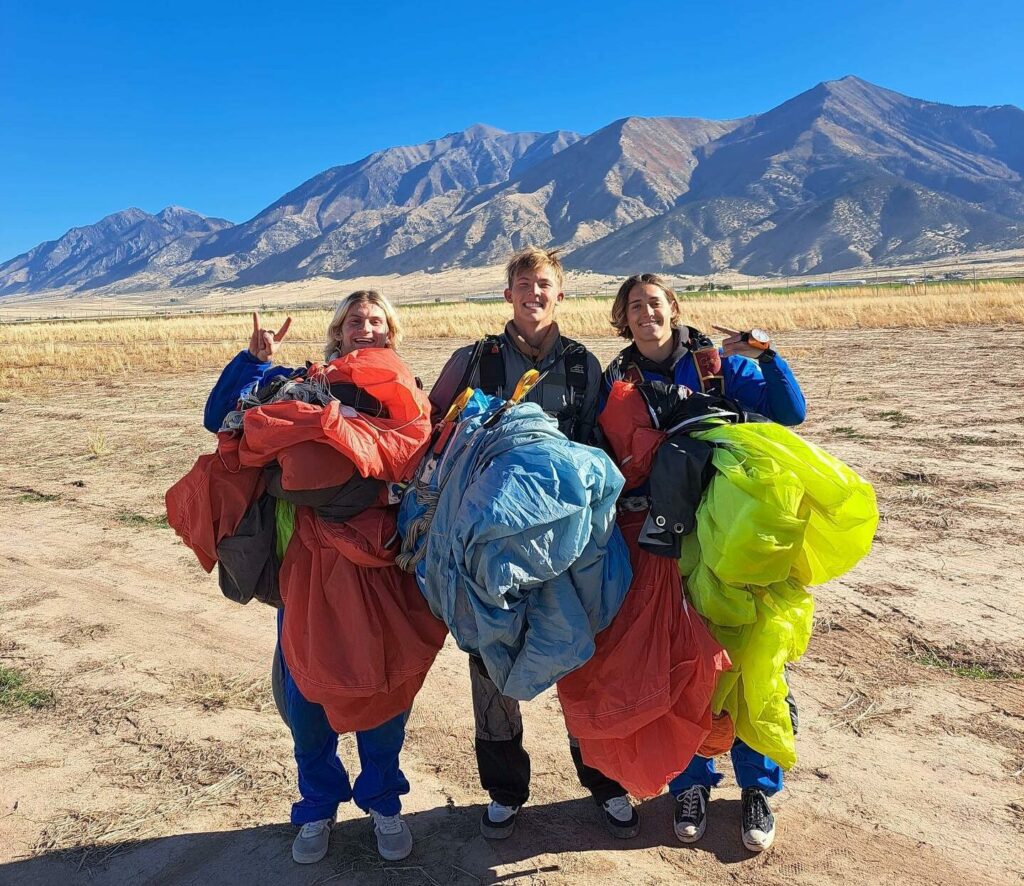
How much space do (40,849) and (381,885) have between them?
131 cm

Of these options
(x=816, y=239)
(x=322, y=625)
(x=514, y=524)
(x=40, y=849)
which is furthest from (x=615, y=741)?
(x=816, y=239)

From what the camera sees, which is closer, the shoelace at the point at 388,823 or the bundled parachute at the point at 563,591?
the bundled parachute at the point at 563,591

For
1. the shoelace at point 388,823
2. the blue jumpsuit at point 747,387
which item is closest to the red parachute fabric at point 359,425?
the blue jumpsuit at point 747,387

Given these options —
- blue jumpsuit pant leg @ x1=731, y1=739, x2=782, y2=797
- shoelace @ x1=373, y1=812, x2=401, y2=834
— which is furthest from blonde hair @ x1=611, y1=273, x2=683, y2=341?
shoelace @ x1=373, y1=812, x2=401, y2=834

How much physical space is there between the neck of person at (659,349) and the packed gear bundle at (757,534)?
0.26m

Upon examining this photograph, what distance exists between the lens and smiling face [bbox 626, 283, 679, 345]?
264cm

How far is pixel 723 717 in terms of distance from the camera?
A: 2.43m

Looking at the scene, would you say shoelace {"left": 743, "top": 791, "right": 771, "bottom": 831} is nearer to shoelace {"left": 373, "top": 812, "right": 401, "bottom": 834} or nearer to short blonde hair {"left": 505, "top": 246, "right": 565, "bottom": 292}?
shoelace {"left": 373, "top": 812, "right": 401, "bottom": 834}

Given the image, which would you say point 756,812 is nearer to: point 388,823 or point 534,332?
point 388,823

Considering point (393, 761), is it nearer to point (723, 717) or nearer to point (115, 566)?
point (723, 717)

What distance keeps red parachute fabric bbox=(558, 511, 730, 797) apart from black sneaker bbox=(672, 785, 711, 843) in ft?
1.69

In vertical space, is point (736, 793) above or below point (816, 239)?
below

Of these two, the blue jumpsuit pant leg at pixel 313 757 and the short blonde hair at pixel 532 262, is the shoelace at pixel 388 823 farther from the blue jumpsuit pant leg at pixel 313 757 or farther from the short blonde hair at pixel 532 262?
the short blonde hair at pixel 532 262

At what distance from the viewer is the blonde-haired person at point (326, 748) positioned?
2.59 metres
